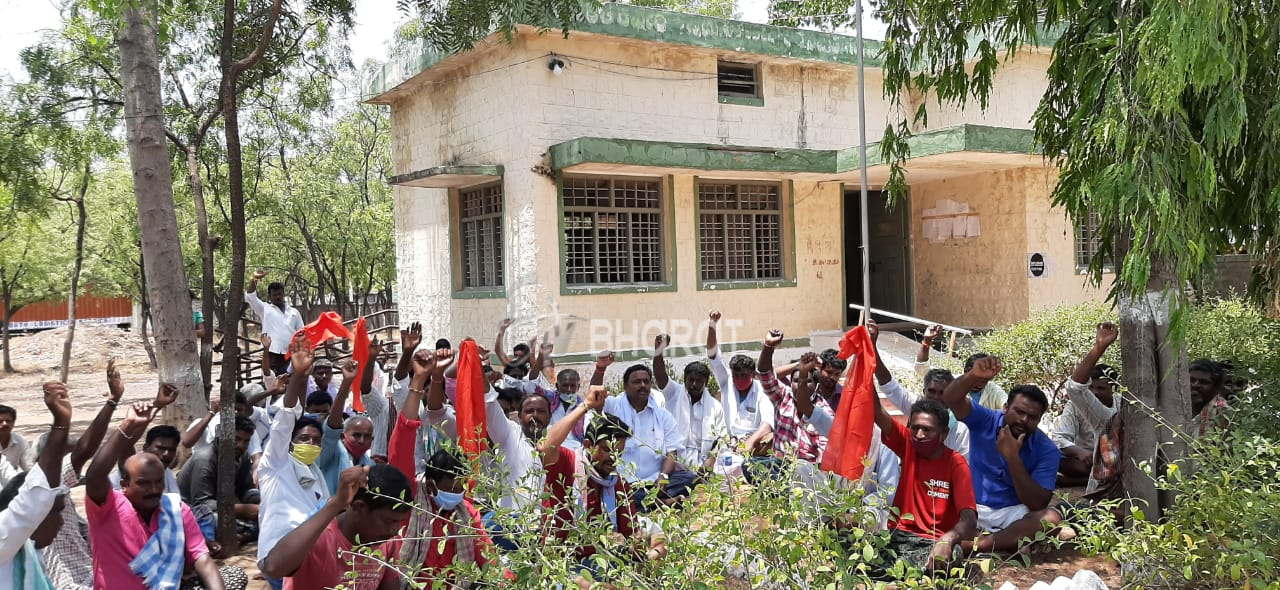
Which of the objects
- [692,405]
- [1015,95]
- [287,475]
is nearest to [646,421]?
[692,405]

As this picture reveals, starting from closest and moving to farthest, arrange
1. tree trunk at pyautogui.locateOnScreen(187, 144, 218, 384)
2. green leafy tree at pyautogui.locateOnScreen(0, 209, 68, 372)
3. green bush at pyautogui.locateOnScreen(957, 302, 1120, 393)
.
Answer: tree trunk at pyautogui.locateOnScreen(187, 144, 218, 384), green bush at pyautogui.locateOnScreen(957, 302, 1120, 393), green leafy tree at pyautogui.locateOnScreen(0, 209, 68, 372)

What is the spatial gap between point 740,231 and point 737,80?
2.16m

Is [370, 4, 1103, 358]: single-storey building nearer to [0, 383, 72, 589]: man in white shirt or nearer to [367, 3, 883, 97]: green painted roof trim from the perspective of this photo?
[367, 3, 883, 97]: green painted roof trim

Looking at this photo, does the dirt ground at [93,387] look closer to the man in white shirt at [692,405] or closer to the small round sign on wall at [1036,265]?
the man in white shirt at [692,405]

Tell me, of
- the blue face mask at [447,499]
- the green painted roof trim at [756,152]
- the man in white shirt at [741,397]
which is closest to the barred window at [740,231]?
the green painted roof trim at [756,152]

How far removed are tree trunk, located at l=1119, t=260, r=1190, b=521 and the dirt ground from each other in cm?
60

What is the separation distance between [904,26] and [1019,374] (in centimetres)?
466

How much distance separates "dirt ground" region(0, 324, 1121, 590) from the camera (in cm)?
455

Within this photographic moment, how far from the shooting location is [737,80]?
40.9 ft

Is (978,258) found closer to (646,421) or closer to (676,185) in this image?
(676,185)

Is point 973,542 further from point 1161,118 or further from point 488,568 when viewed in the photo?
point 488,568

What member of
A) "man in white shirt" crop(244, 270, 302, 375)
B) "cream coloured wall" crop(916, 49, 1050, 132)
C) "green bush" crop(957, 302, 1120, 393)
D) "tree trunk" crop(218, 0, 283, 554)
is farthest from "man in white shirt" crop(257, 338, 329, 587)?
"cream coloured wall" crop(916, 49, 1050, 132)

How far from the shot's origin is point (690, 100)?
39.3ft

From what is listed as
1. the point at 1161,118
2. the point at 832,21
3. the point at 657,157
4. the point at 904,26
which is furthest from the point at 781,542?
the point at 832,21
